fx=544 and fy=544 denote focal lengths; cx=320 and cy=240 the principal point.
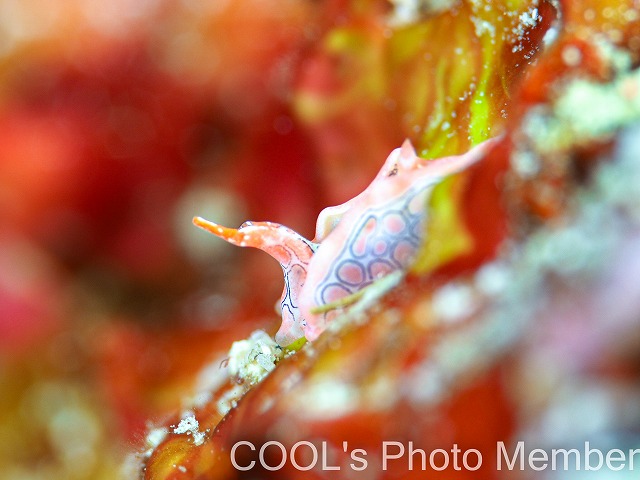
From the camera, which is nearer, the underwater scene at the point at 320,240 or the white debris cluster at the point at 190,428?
the underwater scene at the point at 320,240

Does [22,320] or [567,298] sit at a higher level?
[22,320]

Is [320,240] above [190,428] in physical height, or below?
above

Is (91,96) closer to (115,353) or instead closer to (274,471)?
(115,353)

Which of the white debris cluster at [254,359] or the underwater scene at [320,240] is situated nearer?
the underwater scene at [320,240]

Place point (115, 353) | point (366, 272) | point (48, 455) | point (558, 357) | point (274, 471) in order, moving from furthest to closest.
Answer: point (115, 353) → point (48, 455) → point (366, 272) → point (274, 471) → point (558, 357)

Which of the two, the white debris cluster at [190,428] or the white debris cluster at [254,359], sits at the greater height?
the white debris cluster at [254,359]

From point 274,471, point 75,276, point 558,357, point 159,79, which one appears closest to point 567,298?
point 558,357

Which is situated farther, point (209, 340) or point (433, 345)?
point (209, 340)

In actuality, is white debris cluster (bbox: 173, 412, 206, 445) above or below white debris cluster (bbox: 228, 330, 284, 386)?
below

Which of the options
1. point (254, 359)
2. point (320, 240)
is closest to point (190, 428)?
point (254, 359)

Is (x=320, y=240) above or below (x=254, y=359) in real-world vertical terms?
above

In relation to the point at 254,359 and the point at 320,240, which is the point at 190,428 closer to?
the point at 254,359
